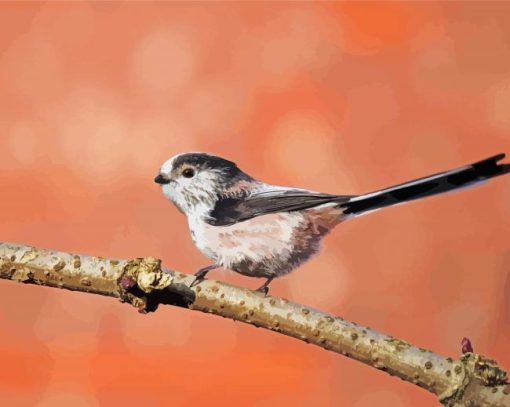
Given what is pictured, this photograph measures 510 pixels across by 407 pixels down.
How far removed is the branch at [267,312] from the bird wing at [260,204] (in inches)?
6.8

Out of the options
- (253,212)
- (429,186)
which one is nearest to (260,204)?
(253,212)

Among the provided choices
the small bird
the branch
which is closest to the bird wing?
the small bird

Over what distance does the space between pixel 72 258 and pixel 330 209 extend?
0.23 meters

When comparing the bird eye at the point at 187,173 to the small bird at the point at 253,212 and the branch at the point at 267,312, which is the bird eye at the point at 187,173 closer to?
the small bird at the point at 253,212

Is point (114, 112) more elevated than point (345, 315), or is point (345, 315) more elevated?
point (114, 112)

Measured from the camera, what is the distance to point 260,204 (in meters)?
0.67

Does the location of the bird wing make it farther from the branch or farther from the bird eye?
the branch

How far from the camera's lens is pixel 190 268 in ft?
3.57

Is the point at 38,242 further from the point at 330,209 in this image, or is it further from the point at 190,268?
the point at 330,209

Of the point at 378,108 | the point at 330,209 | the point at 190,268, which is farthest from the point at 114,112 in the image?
the point at 330,209

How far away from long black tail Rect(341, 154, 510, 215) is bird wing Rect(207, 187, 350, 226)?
5 cm

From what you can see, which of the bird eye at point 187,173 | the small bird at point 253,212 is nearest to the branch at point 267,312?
the small bird at point 253,212

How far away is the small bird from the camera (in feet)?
2.02

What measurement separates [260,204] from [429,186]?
0.55 ft
